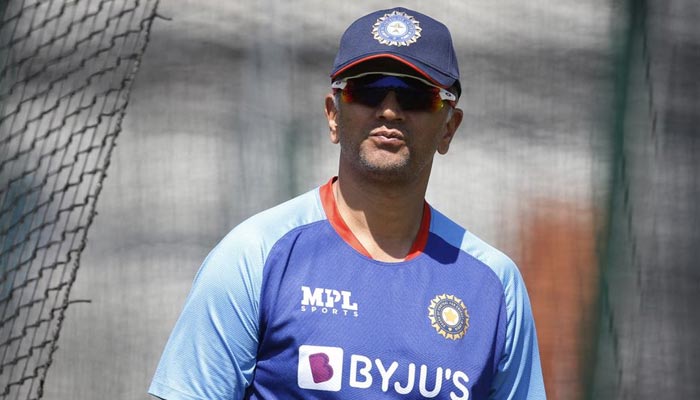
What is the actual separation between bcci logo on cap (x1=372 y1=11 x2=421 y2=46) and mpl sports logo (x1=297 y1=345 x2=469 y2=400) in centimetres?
72

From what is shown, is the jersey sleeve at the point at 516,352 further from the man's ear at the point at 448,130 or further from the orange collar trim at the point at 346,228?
the man's ear at the point at 448,130

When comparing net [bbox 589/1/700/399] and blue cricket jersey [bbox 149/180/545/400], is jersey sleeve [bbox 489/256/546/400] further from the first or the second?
net [bbox 589/1/700/399]

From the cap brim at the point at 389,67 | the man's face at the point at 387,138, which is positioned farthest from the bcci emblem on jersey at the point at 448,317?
the cap brim at the point at 389,67

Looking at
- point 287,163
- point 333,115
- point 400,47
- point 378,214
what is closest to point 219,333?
point 378,214

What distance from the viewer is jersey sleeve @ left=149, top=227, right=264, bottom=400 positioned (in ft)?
6.82

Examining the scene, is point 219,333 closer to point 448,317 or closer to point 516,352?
point 448,317

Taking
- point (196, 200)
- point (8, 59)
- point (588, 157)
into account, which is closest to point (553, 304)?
point (588, 157)

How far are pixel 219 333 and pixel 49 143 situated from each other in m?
1.83

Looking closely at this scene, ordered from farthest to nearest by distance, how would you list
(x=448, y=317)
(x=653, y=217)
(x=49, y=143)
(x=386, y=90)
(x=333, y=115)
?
(x=653, y=217) < (x=49, y=143) < (x=333, y=115) < (x=386, y=90) < (x=448, y=317)

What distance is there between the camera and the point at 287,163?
12.1 feet

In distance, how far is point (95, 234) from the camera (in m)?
3.65

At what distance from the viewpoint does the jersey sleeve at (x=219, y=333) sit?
6.82ft

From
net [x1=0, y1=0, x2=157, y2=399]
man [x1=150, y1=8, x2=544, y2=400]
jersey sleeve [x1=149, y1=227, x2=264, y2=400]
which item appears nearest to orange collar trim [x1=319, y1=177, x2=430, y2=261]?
man [x1=150, y1=8, x2=544, y2=400]

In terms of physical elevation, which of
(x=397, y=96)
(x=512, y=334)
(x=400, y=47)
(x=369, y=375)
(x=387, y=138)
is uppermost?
(x=400, y=47)
